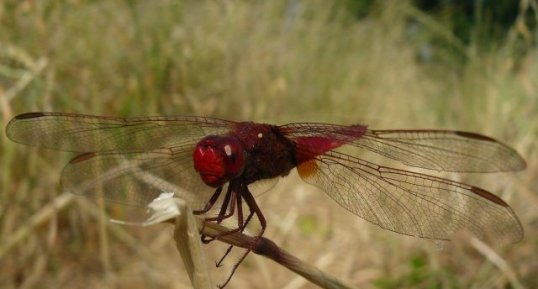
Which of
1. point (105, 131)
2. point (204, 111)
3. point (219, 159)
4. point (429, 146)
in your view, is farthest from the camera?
point (204, 111)

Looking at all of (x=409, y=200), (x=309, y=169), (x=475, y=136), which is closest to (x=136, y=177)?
(x=309, y=169)

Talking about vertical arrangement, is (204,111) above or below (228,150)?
below

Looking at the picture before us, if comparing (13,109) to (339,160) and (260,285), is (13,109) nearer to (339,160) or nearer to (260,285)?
(260,285)

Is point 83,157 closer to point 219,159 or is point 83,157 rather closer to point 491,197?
point 219,159

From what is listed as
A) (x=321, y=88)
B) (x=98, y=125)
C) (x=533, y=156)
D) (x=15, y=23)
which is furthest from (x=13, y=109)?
(x=321, y=88)

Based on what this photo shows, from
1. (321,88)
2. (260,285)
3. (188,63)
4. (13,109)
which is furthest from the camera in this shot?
(321,88)

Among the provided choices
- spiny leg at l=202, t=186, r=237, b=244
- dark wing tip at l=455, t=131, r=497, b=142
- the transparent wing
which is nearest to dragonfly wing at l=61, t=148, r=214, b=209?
spiny leg at l=202, t=186, r=237, b=244
